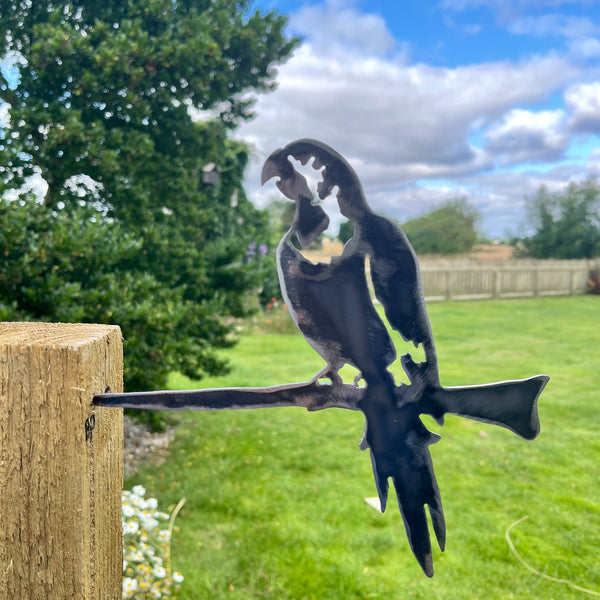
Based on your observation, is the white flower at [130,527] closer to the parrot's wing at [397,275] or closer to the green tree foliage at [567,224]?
the parrot's wing at [397,275]

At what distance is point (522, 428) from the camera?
2.76 ft

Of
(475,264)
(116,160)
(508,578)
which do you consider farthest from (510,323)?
(116,160)

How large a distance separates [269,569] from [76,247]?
1.83 metres

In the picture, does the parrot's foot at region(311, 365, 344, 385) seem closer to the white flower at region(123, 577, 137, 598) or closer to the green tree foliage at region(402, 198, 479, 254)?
the white flower at region(123, 577, 137, 598)

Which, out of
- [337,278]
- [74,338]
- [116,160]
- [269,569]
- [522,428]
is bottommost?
[269,569]

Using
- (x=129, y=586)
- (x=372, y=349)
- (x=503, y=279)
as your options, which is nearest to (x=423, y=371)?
(x=372, y=349)

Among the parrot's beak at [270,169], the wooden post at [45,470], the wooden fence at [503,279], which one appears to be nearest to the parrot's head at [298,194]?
the parrot's beak at [270,169]

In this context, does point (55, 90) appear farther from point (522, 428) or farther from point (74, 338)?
point (522, 428)

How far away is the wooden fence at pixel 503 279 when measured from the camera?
14.3m

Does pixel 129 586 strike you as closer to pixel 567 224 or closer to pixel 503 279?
pixel 503 279

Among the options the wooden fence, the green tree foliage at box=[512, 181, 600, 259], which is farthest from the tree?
the green tree foliage at box=[512, 181, 600, 259]

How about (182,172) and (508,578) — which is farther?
(182,172)

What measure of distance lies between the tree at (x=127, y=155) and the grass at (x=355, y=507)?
793 millimetres

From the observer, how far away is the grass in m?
2.39
